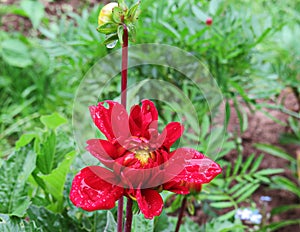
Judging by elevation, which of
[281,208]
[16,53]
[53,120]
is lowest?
[281,208]

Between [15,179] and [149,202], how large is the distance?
420 mm

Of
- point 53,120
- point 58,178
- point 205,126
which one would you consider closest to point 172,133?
point 58,178

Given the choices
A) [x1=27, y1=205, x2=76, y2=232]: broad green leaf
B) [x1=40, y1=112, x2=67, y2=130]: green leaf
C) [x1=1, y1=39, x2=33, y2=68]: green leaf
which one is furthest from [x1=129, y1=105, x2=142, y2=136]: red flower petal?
[x1=1, y1=39, x2=33, y2=68]: green leaf

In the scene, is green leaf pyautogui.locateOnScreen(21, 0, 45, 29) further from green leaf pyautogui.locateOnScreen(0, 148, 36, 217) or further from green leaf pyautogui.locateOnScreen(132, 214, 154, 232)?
green leaf pyautogui.locateOnScreen(132, 214, 154, 232)

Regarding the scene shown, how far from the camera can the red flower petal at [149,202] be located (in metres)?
0.49

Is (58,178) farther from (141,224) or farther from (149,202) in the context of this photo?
(149,202)

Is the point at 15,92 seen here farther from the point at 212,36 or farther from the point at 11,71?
the point at 212,36

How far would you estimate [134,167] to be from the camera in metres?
0.51

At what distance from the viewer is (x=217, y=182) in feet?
3.87

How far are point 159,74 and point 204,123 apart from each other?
208 mm

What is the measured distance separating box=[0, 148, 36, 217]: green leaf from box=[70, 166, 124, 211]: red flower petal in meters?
0.33

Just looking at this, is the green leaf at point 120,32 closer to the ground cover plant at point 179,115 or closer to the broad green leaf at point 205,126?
the ground cover plant at point 179,115

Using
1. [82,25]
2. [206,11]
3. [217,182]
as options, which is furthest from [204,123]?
[82,25]

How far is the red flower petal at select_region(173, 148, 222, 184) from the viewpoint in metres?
0.52
